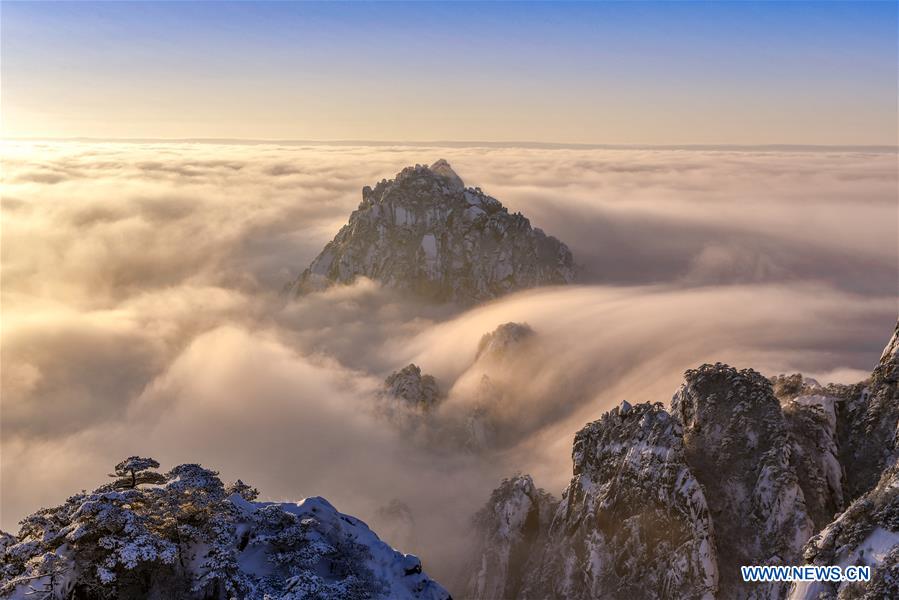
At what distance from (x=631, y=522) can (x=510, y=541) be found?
20.0m

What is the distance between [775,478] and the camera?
42562 millimetres

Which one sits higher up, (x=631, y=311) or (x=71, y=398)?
(x=631, y=311)

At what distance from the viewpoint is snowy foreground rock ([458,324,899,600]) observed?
4169 cm

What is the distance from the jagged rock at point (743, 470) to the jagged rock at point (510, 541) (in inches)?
813

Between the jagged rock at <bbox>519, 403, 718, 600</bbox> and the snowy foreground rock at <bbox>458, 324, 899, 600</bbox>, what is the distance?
9 cm

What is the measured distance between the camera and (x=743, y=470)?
148 feet

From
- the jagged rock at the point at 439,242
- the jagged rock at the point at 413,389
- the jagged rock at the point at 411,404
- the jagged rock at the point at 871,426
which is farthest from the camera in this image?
the jagged rock at the point at 439,242

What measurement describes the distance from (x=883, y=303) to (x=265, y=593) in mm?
221816

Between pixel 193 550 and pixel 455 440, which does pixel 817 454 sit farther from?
pixel 455 440

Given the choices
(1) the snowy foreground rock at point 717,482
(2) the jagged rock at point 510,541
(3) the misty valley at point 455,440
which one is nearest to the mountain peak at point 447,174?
(3) the misty valley at point 455,440

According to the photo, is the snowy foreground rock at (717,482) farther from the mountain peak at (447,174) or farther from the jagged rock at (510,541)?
the mountain peak at (447,174)

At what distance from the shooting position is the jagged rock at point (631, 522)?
42438 mm

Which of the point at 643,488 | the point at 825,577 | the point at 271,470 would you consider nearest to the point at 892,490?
the point at 825,577

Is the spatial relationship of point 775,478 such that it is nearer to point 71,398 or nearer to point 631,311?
point 631,311
